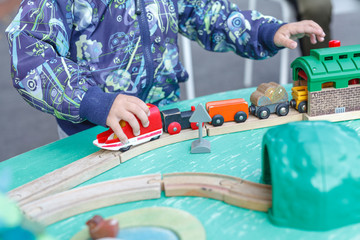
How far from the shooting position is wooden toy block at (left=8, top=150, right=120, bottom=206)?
1.94 ft

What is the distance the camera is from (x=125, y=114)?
0.68 meters

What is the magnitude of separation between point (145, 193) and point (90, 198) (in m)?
0.08

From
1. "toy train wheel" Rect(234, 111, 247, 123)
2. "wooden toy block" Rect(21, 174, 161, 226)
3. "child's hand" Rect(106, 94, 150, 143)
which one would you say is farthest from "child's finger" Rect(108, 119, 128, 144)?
"toy train wheel" Rect(234, 111, 247, 123)

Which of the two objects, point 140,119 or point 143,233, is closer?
point 143,233

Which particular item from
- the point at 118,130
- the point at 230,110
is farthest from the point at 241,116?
the point at 118,130

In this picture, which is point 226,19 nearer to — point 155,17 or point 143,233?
point 155,17

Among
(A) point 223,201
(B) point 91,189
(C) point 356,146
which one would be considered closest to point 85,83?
(B) point 91,189

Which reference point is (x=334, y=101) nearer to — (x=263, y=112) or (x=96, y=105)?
(x=263, y=112)

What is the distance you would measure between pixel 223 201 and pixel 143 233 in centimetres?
12

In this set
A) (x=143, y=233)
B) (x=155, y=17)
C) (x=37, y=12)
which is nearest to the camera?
(x=143, y=233)

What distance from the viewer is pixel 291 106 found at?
812 millimetres

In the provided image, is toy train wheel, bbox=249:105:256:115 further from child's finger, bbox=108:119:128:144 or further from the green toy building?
child's finger, bbox=108:119:128:144

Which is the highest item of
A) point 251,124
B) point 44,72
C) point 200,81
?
point 44,72

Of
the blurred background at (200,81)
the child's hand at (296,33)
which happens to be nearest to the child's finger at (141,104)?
the child's hand at (296,33)
